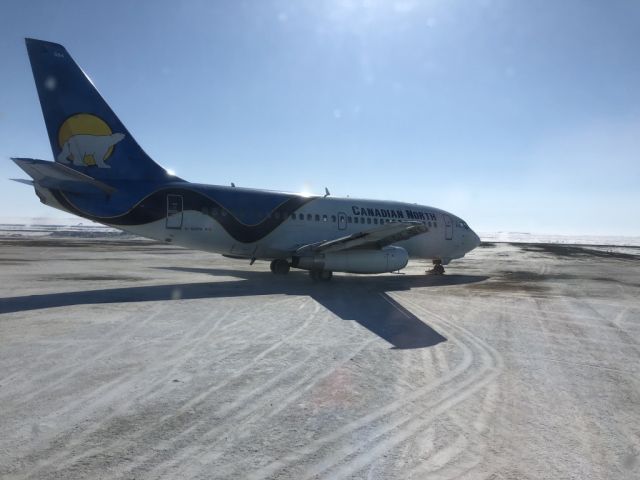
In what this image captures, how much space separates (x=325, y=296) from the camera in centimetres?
1370

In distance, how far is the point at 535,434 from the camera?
4379 mm

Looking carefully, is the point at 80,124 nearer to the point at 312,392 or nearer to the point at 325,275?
the point at 325,275

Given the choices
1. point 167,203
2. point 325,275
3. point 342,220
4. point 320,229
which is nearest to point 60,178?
point 167,203

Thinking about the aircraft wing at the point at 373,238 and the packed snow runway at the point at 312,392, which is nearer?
the packed snow runway at the point at 312,392

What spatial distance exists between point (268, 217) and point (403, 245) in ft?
23.5

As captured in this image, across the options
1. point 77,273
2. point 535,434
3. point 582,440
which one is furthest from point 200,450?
point 77,273

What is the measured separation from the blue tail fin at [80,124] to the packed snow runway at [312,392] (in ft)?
19.7

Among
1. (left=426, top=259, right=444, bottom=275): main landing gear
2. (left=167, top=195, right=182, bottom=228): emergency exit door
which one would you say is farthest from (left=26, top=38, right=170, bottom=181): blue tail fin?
(left=426, top=259, right=444, bottom=275): main landing gear

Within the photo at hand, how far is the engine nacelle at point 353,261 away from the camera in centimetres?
1691

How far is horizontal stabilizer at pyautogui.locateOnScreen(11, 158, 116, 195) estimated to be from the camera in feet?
41.5

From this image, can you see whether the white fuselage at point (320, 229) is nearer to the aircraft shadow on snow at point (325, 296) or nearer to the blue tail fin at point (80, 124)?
the aircraft shadow on snow at point (325, 296)

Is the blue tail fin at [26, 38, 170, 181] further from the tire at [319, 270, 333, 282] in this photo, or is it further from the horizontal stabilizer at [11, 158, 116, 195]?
the tire at [319, 270, 333, 282]

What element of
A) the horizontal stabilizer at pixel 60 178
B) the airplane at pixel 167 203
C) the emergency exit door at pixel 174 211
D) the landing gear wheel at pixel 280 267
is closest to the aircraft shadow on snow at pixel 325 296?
the landing gear wheel at pixel 280 267

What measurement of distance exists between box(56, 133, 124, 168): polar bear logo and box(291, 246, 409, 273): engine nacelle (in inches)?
311
